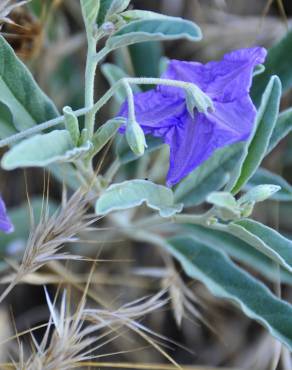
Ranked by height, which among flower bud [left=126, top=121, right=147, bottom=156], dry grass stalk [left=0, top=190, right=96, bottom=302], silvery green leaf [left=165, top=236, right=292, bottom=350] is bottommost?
silvery green leaf [left=165, top=236, right=292, bottom=350]

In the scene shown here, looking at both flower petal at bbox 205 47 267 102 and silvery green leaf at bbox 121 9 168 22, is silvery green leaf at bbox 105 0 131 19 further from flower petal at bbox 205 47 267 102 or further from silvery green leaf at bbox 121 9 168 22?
flower petal at bbox 205 47 267 102

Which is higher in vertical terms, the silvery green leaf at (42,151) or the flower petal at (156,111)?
the silvery green leaf at (42,151)

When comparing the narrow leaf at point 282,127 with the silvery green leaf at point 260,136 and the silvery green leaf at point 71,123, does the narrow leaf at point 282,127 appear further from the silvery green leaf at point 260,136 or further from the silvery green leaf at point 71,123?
the silvery green leaf at point 71,123

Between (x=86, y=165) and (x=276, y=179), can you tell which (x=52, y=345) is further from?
(x=276, y=179)

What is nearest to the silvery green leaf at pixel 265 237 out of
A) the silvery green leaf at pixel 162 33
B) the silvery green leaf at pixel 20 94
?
the silvery green leaf at pixel 162 33

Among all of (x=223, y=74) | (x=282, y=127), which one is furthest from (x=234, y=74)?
(x=282, y=127)

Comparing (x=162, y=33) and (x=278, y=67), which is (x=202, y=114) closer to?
(x=162, y=33)

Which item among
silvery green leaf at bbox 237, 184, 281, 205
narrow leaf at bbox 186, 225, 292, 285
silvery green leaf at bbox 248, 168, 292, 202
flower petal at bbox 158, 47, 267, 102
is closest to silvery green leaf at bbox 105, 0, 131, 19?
flower petal at bbox 158, 47, 267, 102
